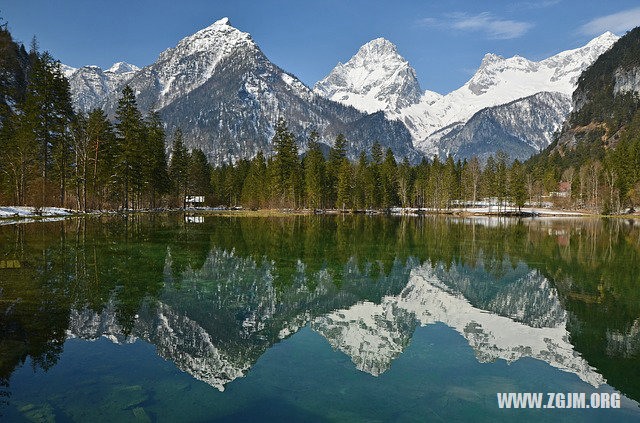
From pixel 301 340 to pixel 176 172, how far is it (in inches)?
3715

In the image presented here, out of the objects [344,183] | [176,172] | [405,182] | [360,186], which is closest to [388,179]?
[360,186]

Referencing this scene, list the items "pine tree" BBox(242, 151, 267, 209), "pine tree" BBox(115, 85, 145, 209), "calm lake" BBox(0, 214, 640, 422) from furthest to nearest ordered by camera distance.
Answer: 1. "pine tree" BBox(242, 151, 267, 209)
2. "pine tree" BBox(115, 85, 145, 209)
3. "calm lake" BBox(0, 214, 640, 422)

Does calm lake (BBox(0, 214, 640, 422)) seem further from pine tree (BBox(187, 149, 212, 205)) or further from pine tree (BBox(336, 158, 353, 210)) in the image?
pine tree (BBox(187, 149, 212, 205))

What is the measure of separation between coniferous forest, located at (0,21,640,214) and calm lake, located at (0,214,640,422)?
42091mm

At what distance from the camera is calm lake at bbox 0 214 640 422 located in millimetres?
7215

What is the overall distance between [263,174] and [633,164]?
92054mm

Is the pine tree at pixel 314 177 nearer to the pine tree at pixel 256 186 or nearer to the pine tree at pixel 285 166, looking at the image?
the pine tree at pixel 285 166

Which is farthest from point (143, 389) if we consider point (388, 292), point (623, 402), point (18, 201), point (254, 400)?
point (18, 201)

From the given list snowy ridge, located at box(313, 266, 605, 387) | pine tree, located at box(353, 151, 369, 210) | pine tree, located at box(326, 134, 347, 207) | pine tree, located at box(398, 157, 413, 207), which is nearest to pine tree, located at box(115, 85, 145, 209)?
pine tree, located at box(326, 134, 347, 207)

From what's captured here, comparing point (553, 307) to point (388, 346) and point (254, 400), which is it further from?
point (254, 400)

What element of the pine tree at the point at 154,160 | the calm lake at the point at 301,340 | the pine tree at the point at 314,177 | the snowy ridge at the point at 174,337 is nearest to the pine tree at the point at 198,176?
the pine tree at the point at 154,160

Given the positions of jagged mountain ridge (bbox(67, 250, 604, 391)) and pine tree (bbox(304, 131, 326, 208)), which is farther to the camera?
pine tree (bbox(304, 131, 326, 208))

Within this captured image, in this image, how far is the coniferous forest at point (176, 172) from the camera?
53500mm

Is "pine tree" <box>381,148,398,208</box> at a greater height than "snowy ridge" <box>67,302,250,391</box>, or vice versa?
"pine tree" <box>381,148,398,208</box>
